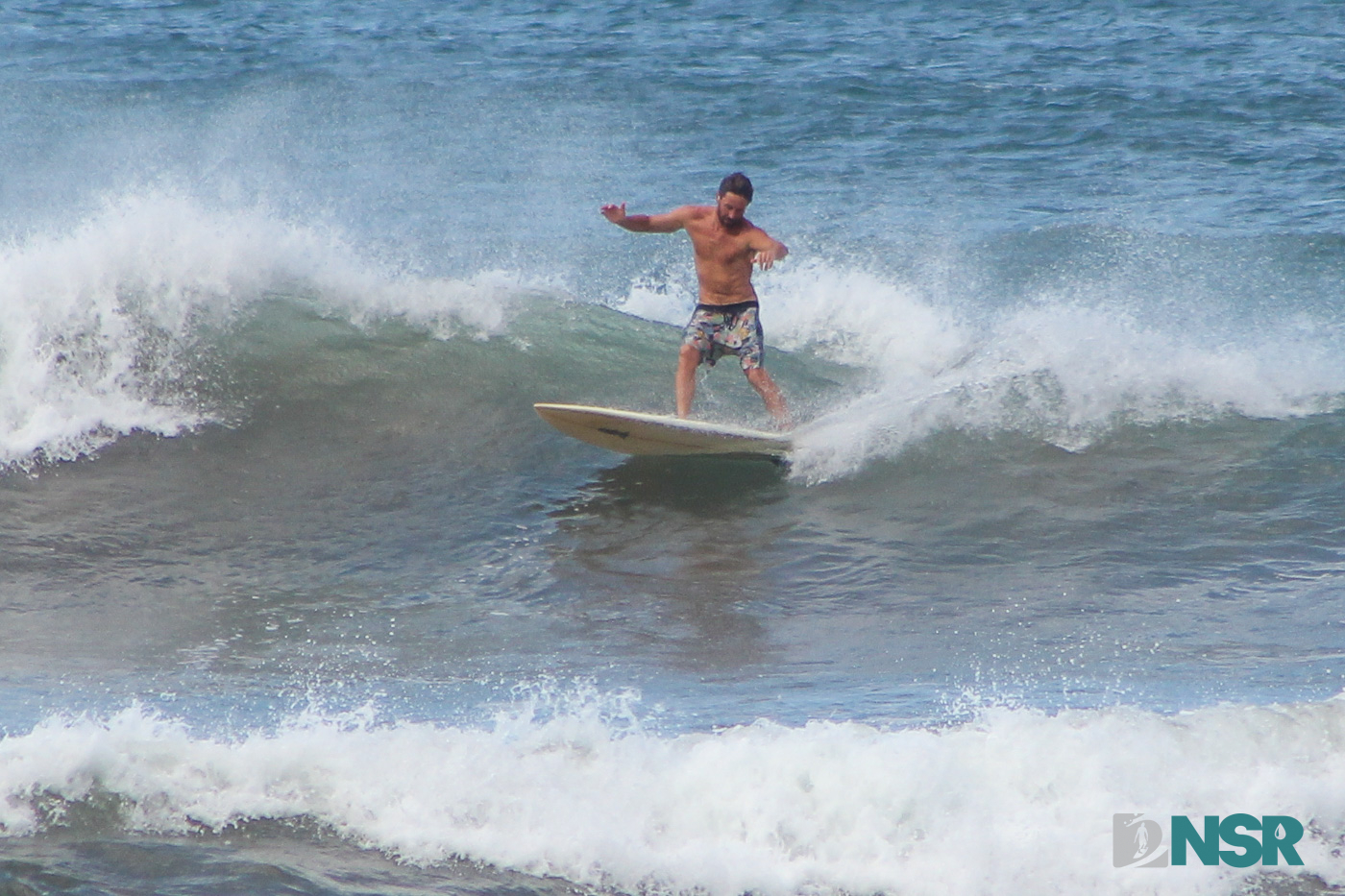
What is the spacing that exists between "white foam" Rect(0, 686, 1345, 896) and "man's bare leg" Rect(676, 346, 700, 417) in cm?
336

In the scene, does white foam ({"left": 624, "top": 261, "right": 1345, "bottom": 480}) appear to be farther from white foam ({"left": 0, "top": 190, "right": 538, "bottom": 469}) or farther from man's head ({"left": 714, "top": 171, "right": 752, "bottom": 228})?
white foam ({"left": 0, "top": 190, "right": 538, "bottom": 469})

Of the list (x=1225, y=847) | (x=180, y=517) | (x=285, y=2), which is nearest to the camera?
(x=1225, y=847)

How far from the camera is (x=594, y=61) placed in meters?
18.9

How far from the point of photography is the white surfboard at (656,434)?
741 cm

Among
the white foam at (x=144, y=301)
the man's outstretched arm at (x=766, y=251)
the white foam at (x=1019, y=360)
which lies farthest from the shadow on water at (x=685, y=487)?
the white foam at (x=144, y=301)

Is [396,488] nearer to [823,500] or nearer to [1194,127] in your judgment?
[823,500]

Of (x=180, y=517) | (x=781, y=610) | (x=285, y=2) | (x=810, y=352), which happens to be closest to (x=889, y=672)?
(x=781, y=610)

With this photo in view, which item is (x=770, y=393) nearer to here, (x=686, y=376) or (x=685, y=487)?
(x=686, y=376)

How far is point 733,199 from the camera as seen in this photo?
7055 millimetres

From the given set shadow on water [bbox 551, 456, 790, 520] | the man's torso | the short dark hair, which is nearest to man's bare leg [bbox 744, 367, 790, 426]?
shadow on water [bbox 551, 456, 790, 520]

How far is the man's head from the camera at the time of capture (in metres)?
7.04

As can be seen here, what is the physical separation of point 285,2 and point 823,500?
791 inches

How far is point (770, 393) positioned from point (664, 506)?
3.17 feet

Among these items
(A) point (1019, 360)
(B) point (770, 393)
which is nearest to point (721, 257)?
(B) point (770, 393)
